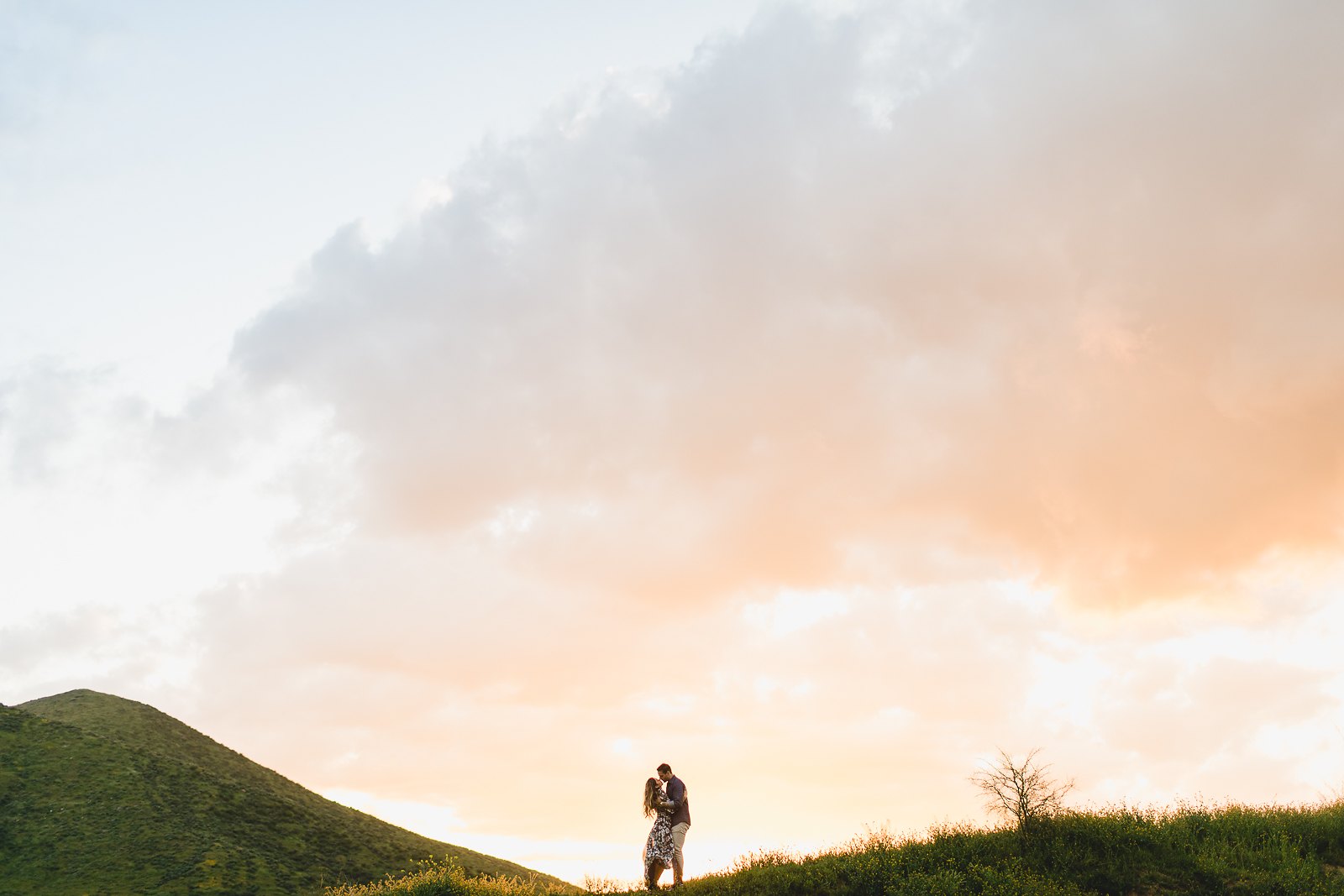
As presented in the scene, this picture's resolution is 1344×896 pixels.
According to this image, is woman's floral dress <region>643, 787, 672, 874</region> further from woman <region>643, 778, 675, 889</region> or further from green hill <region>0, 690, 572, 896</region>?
green hill <region>0, 690, 572, 896</region>

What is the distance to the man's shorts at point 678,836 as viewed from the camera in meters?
22.8

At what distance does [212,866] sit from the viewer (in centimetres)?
4400

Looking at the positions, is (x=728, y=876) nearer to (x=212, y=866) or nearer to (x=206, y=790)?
(x=212, y=866)

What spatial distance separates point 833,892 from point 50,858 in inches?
1686

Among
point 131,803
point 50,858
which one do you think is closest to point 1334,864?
point 50,858

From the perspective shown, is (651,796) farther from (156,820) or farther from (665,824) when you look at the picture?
(156,820)

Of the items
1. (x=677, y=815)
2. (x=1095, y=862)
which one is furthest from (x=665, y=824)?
(x=1095, y=862)

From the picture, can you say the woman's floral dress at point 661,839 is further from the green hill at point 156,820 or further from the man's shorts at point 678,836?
the green hill at point 156,820

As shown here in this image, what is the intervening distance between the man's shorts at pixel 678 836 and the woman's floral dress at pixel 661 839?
4.4 inches

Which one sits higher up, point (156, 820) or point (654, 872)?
point (654, 872)

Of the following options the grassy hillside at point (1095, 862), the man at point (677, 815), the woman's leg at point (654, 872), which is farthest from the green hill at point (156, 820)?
the grassy hillside at point (1095, 862)

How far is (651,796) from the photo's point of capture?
911 inches

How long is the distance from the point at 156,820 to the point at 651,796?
3986 centimetres

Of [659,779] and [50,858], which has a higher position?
[659,779]
